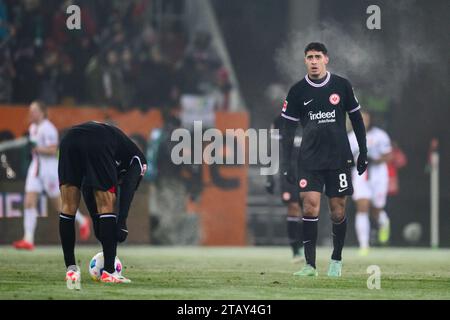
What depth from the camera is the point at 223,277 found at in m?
12.8

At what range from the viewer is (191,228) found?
22.6m

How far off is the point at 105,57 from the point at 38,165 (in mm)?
3265

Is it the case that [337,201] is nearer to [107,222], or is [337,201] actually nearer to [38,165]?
[107,222]

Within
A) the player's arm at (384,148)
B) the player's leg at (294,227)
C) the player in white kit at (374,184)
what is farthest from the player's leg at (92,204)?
the player's arm at (384,148)

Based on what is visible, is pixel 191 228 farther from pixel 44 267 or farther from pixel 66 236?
pixel 66 236

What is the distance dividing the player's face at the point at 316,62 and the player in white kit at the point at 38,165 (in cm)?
847

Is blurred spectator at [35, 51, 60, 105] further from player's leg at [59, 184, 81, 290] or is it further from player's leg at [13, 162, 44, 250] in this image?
player's leg at [59, 184, 81, 290]

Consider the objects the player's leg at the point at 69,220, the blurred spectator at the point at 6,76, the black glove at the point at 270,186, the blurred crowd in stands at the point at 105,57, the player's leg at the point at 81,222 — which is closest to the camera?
the player's leg at the point at 69,220

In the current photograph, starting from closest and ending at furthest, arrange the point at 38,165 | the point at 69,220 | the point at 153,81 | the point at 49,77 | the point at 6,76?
1. the point at 69,220
2. the point at 38,165
3. the point at 6,76
4. the point at 49,77
5. the point at 153,81

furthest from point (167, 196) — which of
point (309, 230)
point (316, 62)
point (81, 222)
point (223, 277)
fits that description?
point (316, 62)

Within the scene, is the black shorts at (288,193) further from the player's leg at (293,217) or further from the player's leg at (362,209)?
the player's leg at (362,209)

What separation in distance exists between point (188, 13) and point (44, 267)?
1016cm

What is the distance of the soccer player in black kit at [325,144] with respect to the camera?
41.2 feet
